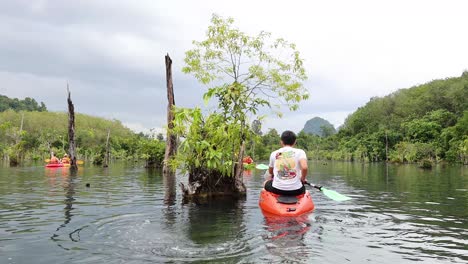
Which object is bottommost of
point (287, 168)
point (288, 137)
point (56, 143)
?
point (287, 168)

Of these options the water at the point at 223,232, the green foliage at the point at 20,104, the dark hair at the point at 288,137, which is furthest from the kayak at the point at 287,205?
the green foliage at the point at 20,104

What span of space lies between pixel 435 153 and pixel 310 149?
53992 mm

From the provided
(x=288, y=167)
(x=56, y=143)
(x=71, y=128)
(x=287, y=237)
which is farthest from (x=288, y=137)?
(x=56, y=143)

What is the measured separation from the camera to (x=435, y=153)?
73.8 meters

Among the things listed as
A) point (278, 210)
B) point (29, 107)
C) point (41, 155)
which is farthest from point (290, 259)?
point (29, 107)

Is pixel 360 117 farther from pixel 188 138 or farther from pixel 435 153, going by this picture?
pixel 188 138

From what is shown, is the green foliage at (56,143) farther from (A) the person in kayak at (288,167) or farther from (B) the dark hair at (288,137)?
(B) the dark hair at (288,137)

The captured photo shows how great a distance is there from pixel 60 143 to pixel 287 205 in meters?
88.6

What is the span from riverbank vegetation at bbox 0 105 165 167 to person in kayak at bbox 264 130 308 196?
29.6 m

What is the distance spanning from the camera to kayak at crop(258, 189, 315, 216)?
10297mm

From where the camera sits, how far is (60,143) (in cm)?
8875

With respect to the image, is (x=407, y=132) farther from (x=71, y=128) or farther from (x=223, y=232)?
(x=223, y=232)

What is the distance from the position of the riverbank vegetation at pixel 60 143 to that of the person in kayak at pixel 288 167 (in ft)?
97.1

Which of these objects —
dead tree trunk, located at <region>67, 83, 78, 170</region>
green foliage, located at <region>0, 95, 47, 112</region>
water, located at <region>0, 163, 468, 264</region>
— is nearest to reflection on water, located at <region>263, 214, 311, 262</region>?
water, located at <region>0, 163, 468, 264</region>
